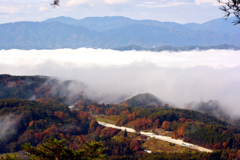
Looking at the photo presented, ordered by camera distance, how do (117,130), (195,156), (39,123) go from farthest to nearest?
(117,130) → (39,123) → (195,156)

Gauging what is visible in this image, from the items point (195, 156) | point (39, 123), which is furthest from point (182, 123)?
point (39, 123)

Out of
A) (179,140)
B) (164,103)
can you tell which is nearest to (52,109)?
(179,140)

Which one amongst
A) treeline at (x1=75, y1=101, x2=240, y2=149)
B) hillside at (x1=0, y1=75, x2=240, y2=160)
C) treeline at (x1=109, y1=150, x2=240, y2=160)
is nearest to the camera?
treeline at (x1=109, y1=150, x2=240, y2=160)

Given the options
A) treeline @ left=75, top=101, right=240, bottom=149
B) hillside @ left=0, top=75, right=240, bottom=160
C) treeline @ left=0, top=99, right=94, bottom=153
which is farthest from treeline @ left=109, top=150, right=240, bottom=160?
treeline @ left=0, top=99, right=94, bottom=153

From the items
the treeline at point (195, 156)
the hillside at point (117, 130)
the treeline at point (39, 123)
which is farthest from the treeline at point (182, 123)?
the treeline at point (39, 123)

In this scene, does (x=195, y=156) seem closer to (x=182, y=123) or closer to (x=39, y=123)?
(x=182, y=123)

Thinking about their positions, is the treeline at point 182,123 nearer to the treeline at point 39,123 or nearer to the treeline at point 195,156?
the treeline at point 195,156

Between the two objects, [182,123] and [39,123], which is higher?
[182,123]

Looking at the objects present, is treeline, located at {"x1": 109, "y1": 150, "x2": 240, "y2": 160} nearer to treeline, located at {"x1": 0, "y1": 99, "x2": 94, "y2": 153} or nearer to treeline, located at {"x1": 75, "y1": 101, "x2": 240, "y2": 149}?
treeline, located at {"x1": 75, "y1": 101, "x2": 240, "y2": 149}

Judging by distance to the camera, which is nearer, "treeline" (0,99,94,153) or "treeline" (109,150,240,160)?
"treeline" (109,150,240,160)

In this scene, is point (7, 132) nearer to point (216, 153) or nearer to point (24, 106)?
point (24, 106)

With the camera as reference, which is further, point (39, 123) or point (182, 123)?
point (182, 123)
